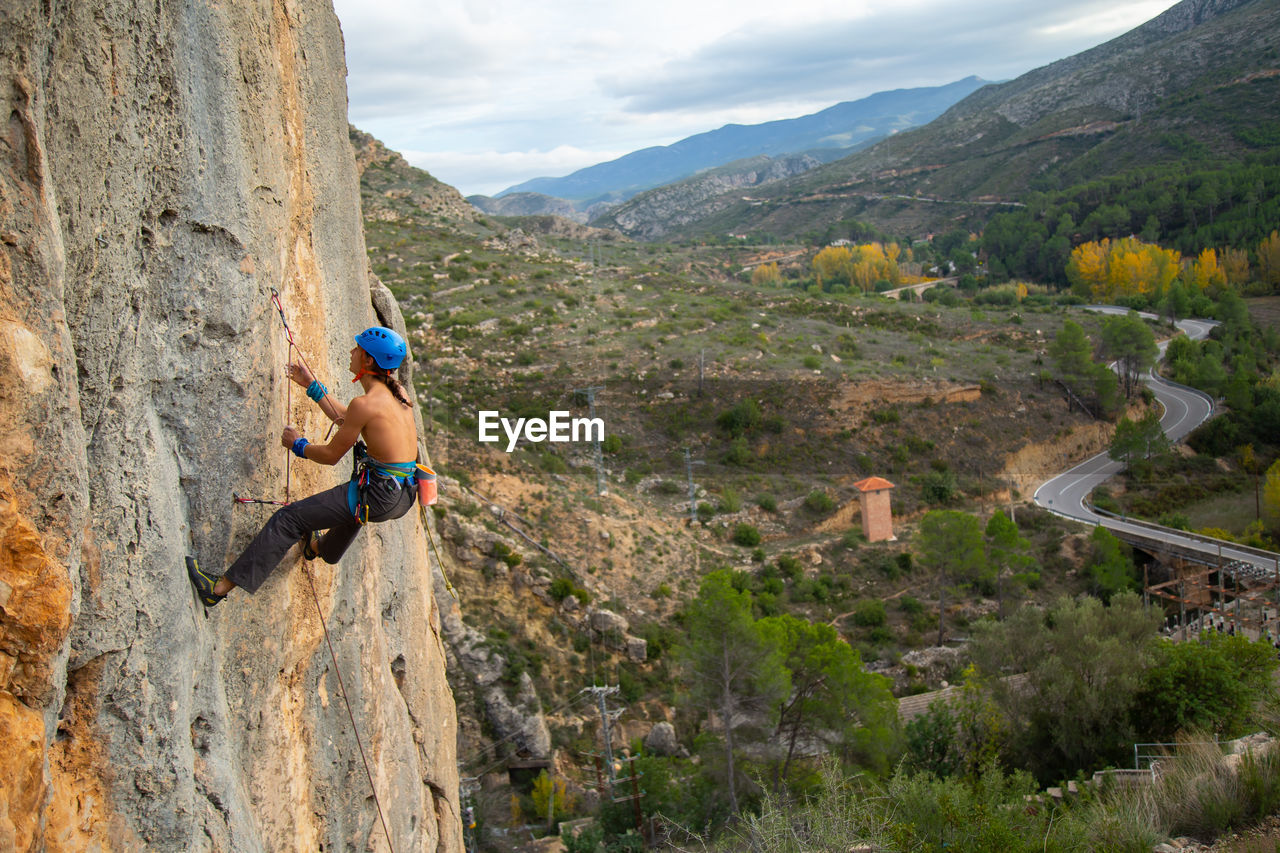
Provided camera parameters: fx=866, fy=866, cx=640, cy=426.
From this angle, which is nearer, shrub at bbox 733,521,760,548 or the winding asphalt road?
shrub at bbox 733,521,760,548

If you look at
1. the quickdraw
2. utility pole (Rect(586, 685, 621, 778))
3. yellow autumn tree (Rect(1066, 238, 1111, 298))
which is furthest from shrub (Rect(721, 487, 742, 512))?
yellow autumn tree (Rect(1066, 238, 1111, 298))

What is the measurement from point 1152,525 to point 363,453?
148 feet

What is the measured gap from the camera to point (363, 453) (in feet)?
18.0

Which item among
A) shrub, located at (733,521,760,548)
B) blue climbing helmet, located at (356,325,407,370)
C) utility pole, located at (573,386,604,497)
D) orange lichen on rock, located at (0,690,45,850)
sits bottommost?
shrub, located at (733,521,760,548)

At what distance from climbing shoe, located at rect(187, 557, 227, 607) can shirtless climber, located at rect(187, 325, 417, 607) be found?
45cm

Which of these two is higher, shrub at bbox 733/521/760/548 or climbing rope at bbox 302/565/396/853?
climbing rope at bbox 302/565/396/853

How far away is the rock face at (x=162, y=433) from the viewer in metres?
3.31

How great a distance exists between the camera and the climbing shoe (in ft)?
14.3

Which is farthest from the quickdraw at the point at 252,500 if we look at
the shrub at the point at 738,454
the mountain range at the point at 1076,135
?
the mountain range at the point at 1076,135

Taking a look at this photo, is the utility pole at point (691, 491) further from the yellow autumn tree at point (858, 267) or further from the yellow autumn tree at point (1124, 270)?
the yellow autumn tree at point (858, 267)

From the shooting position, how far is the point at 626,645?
1042 inches

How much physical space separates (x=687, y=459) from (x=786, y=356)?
13.6 metres

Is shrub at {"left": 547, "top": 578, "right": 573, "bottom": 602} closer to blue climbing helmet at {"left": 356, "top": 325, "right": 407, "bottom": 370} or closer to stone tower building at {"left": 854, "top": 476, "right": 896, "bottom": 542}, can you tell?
stone tower building at {"left": 854, "top": 476, "right": 896, "bottom": 542}
